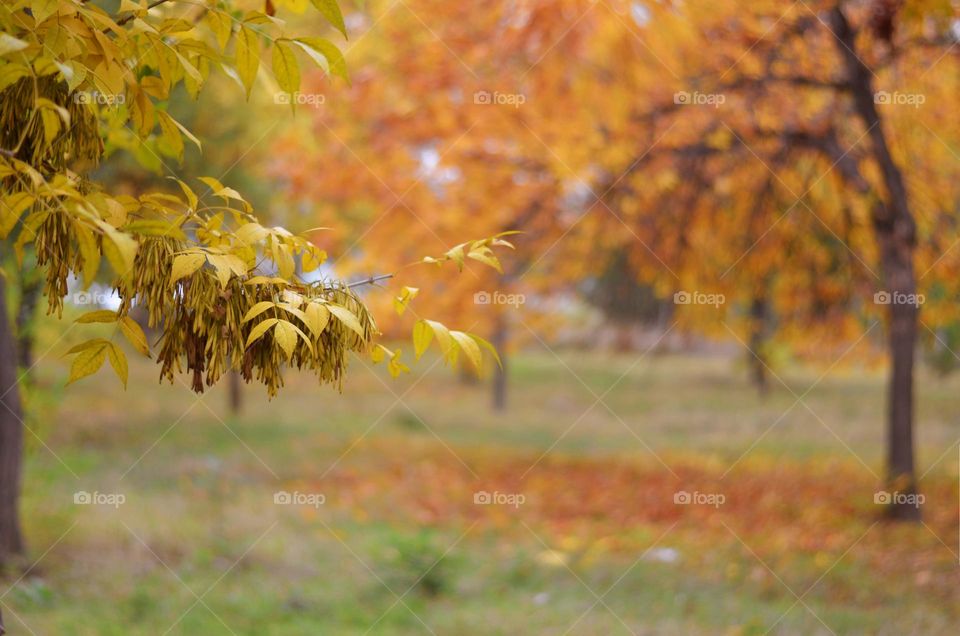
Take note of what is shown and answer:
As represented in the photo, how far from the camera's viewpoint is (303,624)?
5.53 m

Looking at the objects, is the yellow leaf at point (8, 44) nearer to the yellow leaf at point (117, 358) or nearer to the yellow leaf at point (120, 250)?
the yellow leaf at point (120, 250)

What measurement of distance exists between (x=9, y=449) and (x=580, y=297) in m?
7.75

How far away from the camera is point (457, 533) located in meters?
8.39

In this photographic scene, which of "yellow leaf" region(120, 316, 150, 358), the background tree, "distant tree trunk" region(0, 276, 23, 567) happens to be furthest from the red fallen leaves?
"yellow leaf" region(120, 316, 150, 358)

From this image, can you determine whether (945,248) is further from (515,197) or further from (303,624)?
(303,624)

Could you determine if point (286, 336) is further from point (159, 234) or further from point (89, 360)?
Answer: point (89, 360)

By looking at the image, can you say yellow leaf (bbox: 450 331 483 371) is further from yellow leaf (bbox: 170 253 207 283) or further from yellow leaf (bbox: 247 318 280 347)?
yellow leaf (bbox: 170 253 207 283)

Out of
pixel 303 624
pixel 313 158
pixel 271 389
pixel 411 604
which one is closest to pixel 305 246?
pixel 271 389

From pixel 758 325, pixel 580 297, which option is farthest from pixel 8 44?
pixel 580 297

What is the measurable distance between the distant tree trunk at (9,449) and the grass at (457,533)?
265 millimetres

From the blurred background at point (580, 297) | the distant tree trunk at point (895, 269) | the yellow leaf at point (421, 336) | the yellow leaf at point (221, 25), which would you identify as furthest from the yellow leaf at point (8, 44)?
the distant tree trunk at point (895, 269)

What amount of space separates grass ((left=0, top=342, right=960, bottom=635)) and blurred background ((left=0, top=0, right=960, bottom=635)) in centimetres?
4

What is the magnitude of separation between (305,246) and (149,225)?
41 cm

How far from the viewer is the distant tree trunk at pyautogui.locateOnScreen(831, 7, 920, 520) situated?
25.0 feet
